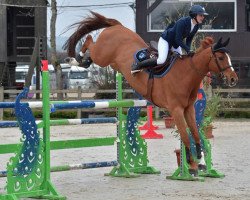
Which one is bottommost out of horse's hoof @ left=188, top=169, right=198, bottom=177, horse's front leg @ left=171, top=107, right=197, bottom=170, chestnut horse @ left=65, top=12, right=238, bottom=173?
horse's hoof @ left=188, top=169, right=198, bottom=177

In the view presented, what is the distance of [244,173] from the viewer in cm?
1088

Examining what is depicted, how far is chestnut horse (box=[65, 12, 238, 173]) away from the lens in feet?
31.7

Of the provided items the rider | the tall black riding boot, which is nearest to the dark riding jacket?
the rider

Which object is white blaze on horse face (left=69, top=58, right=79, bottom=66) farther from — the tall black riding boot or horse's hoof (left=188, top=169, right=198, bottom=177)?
horse's hoof (left=188, top=169, right=198, bottom=177)

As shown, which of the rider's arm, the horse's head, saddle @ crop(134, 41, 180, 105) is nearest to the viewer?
the horse's head

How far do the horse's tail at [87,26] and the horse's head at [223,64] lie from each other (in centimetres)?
198

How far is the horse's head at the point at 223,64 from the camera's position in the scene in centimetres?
948

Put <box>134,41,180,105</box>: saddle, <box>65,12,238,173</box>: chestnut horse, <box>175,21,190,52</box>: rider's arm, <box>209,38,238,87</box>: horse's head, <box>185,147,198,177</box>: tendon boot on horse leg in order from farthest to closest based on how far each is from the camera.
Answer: <box>134,41,180,105</box>: saddle < <box>185,147,198,177</box>: tendon boot on horse leg < <box>175,21,190,52</box>: rider's arm < <box>65,12,238,173</box>: chestnut horse < <box>209,38,238,87</box>: horse's head

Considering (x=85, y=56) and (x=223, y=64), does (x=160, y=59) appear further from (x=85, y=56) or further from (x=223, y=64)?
(x=85, y=56)

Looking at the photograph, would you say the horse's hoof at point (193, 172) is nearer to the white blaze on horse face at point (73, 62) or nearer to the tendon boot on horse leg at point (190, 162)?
the tendon boot on horse leg at point (190, 162)

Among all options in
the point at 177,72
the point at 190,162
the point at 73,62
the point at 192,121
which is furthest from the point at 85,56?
the point at 190,162

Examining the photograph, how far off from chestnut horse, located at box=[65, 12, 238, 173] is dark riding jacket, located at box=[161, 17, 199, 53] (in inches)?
7.8

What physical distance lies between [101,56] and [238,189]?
285cm

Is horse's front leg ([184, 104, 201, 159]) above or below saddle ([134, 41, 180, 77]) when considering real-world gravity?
below
